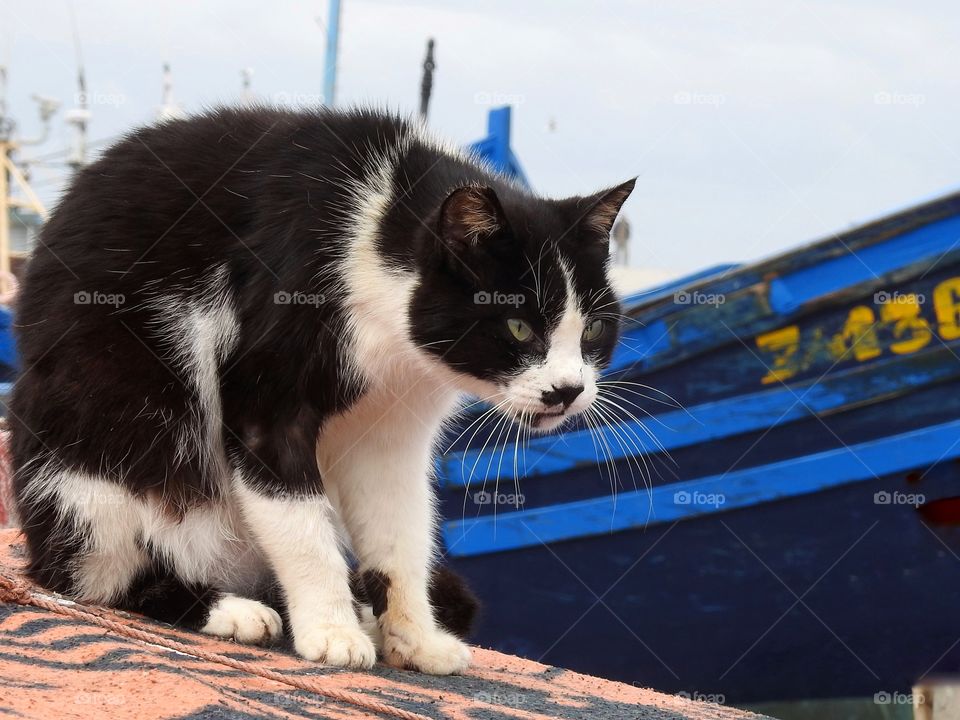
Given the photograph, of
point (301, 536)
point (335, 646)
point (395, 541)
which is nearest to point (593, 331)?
point (395, 541)

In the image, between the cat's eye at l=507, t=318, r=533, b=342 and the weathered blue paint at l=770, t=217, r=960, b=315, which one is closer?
the cat's eye at l=507, t=318, r=533, b=342

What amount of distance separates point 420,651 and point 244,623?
424 millimetres

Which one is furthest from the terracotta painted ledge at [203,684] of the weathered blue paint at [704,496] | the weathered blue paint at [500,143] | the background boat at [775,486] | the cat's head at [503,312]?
the weathered blue paint at [500,143]

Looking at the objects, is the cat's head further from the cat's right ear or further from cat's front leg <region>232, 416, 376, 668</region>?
cat's front leg <region>232, 416, 376, 668</region>

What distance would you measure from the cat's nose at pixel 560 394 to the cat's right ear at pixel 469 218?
0.36 metres

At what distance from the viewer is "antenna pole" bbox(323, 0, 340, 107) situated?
6570 mm

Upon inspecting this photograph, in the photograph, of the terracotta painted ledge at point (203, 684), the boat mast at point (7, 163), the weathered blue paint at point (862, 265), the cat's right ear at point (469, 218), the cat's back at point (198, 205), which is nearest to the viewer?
the terracotta painted ledge at point (203, 684)

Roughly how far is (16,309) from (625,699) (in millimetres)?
1817

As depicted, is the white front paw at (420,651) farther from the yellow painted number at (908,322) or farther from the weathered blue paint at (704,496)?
the yellow painted number at (908,322)

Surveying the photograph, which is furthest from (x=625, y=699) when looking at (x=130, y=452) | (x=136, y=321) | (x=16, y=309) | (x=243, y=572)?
(x=16, y=309)

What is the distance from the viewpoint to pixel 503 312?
7.59ft

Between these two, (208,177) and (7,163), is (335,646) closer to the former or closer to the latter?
(208,177)

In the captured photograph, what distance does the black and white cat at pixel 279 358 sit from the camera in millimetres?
2291

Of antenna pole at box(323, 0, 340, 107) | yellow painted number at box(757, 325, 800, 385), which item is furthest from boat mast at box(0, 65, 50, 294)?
yellow painted number at box(757, 325, 800, 385)
